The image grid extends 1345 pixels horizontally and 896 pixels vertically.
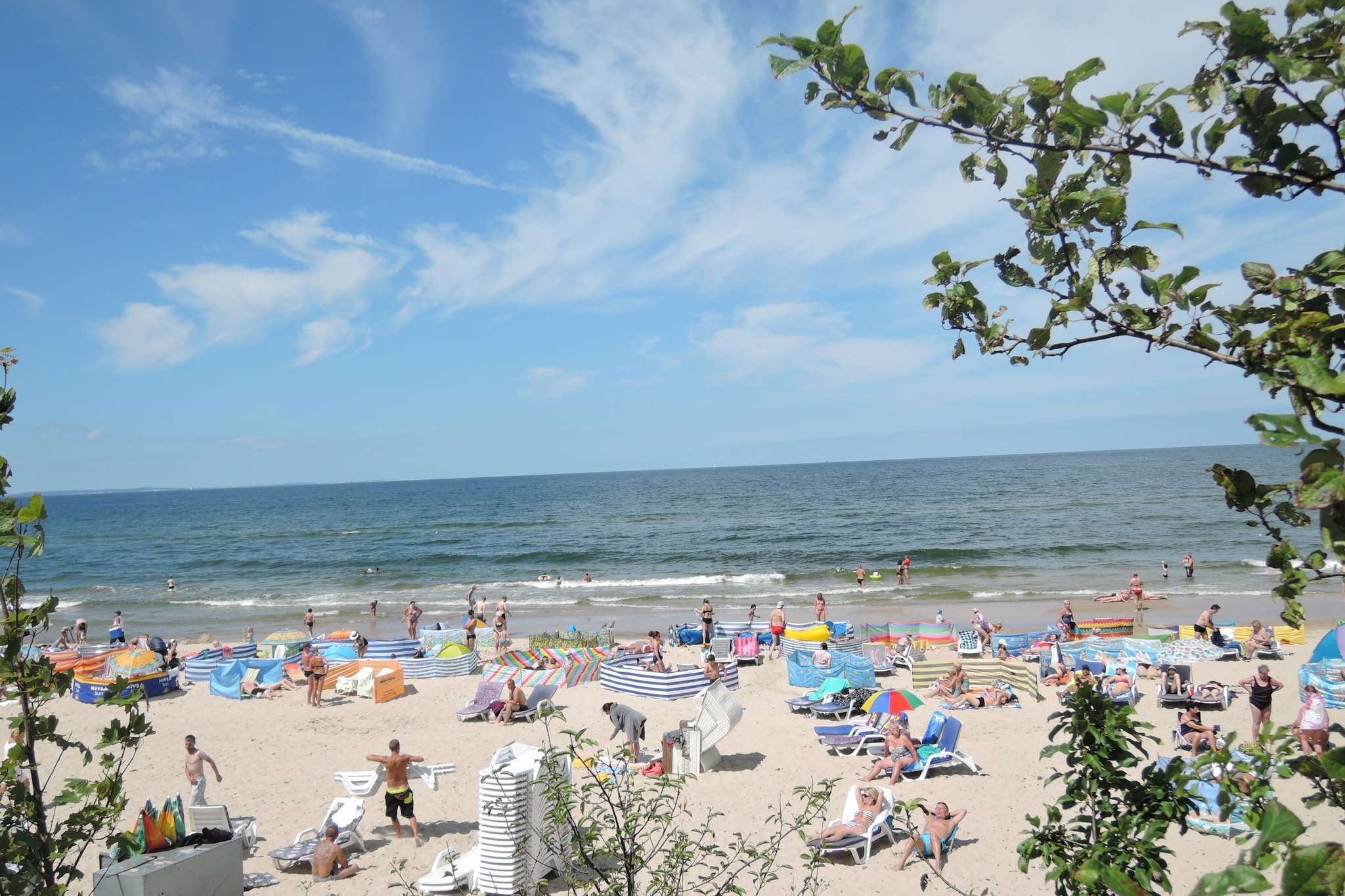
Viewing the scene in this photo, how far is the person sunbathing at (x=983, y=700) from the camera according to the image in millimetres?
13477


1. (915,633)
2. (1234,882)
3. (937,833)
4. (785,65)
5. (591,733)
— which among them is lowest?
(591,733)

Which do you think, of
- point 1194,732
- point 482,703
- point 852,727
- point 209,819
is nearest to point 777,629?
point 852,727

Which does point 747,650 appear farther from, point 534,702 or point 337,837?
point 337,837

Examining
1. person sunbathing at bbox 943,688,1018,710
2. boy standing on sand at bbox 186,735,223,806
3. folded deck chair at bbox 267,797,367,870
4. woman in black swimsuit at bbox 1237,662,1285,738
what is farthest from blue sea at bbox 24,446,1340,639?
folded deck chair at bbox 267,797,367,870

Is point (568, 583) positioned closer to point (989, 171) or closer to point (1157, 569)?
point (1157, 569)

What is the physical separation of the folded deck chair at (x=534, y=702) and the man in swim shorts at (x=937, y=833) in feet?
22.8

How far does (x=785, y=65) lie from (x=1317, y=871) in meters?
1.68

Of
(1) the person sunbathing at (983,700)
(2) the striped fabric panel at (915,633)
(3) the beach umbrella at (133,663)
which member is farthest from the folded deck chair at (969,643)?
(3) the beach umbrella at (133,663)

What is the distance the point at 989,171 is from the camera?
189 cm

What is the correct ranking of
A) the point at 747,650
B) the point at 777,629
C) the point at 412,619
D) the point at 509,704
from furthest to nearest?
the point at 412,619 < the point at 777,629 < the point at 747,650 < the point at 509,704

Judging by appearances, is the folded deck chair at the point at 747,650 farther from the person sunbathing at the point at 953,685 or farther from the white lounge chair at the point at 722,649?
the person sunbathing at the point at 953,685

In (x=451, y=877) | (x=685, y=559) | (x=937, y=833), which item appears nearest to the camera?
(x=451, y=877)

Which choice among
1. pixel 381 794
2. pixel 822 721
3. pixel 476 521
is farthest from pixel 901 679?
pixel 476 521

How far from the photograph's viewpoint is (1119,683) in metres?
12.9
